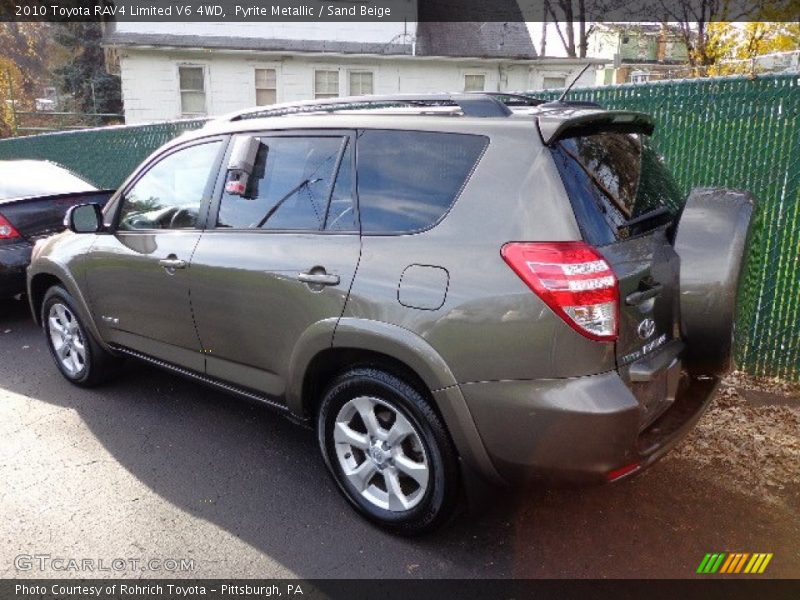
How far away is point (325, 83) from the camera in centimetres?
1831

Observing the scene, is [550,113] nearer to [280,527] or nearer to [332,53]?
[280,527]

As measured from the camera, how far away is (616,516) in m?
2.96

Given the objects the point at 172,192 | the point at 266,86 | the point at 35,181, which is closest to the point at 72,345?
the point at 172,192

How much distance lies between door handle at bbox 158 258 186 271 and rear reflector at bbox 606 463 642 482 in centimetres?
243

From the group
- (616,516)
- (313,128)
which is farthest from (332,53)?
(616,516)

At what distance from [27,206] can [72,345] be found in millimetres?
2315

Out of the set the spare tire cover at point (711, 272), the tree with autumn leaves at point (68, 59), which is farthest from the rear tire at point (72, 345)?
the tree with autumn leaves at point (68, 59)

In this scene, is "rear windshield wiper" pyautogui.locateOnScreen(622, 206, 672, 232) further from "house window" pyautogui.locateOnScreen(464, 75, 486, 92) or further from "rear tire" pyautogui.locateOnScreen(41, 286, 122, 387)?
"house window" pyautogui.locateOnScreen(464, 75, 486, 92)

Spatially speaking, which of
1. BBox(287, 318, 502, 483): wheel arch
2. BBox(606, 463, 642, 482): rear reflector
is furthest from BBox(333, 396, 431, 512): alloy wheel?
BBox(606, 463, 642, 482): rear reflector

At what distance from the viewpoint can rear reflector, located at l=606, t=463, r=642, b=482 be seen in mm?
2287

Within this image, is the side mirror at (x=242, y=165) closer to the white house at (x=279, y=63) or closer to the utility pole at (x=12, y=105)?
the white house at (x=279, y=63)

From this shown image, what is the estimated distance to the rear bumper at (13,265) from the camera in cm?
576

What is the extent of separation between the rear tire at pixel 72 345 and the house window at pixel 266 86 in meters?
14.6

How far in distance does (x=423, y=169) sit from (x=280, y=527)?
1806mm
